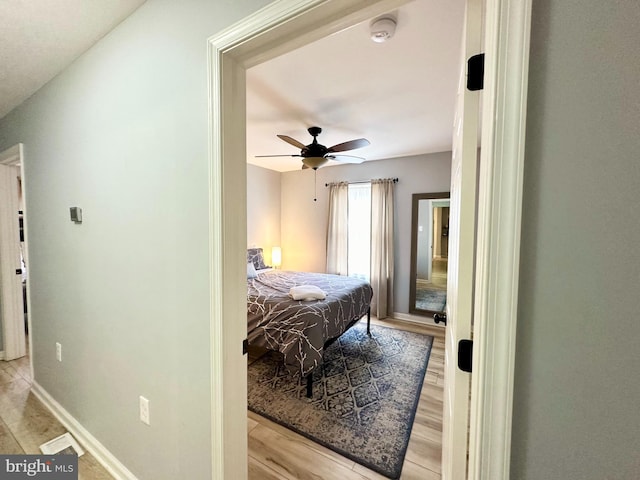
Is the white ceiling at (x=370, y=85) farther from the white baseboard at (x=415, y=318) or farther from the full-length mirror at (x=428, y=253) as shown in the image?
the white baseboard at (x=415, y=318)

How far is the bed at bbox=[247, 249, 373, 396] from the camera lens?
2221mm

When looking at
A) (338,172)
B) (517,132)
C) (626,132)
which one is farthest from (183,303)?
(338,172)

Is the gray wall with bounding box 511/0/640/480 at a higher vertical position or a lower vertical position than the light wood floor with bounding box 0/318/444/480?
higher

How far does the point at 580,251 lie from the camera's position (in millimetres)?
499

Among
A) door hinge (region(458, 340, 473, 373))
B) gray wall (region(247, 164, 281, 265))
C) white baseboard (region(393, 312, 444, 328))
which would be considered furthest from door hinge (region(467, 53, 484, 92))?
gray wall (region(247, 164, 281, 265))

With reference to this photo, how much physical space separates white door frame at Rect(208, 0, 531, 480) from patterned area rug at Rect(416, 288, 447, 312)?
11.7 ft

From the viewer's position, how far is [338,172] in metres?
4.62

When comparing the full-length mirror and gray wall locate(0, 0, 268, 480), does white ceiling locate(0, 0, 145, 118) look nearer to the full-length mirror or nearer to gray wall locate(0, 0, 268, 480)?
gray wall locate(0, 0, 268, 480)

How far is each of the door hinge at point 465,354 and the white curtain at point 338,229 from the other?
3865mm

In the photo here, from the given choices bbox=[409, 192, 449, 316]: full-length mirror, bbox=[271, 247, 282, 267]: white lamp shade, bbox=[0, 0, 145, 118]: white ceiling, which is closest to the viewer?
bbox=[0, 0, 145, 118]: white ceiling

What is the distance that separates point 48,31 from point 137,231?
46.5 inches

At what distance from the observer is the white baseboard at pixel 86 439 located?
1449 mm

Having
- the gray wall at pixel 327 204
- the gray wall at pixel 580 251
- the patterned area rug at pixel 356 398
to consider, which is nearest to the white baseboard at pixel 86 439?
the patterned area rug at pixel 356 398

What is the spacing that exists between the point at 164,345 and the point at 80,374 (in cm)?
108
